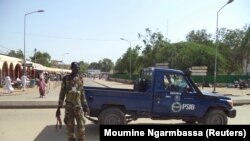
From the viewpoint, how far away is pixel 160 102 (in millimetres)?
11859

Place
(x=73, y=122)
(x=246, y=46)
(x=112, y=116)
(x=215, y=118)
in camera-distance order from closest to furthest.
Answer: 1. (x=73, y=122)
2. (x=112, y=116)
3. (x=215, y=118)
4. (x=246, y=46)

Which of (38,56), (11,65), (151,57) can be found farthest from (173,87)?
(38,56)

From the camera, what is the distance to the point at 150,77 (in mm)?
12289

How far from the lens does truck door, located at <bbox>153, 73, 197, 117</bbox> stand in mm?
11867

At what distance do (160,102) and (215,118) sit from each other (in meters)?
1.82

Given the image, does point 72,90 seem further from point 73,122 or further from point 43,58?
point 43,58

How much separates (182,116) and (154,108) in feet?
Answer: 2.91

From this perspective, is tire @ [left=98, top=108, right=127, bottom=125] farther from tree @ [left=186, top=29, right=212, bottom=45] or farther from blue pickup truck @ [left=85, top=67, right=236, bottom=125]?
tree @ [left=186, top=29, right=212, bottom=45]

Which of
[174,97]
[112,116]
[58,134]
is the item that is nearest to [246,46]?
[174,97]

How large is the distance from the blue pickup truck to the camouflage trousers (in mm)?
3064

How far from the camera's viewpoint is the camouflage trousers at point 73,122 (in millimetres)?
8398

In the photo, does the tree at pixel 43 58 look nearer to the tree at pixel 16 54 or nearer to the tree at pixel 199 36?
the tree at pixel 16 54

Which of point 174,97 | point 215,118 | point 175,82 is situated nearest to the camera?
point 174,97

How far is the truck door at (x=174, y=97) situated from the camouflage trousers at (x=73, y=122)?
3.78 m
